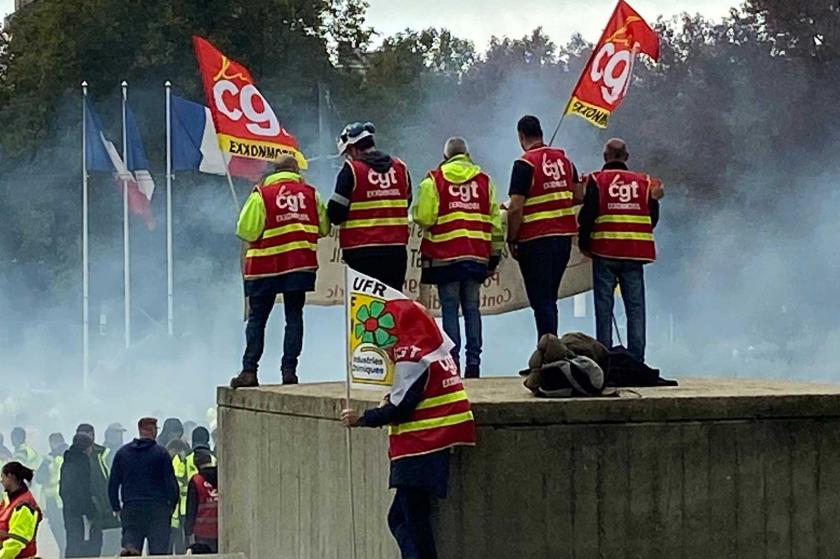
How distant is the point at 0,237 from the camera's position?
45.7 m

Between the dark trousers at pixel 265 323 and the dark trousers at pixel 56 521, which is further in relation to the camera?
the dark trousers at pixel 56 521

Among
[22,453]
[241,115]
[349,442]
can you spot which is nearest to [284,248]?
[349,442]

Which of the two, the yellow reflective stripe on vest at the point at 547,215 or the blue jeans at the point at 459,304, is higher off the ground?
the yellow reflective stripe on vest at the point at 547,215

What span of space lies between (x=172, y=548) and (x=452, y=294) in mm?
6603

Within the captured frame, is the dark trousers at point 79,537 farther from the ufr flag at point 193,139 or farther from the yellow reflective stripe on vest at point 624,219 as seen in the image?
the ufr flag at point 193,139

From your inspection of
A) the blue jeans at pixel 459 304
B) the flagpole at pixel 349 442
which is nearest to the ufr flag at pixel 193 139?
the blue jeans at pixel 459 304

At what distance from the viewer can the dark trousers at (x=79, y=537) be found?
60.8ft

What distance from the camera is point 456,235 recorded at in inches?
470

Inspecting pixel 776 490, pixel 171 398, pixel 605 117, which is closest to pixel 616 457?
pixel 776 490

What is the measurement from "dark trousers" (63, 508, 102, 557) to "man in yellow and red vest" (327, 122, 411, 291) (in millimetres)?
7880

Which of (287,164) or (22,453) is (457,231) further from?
(22,453)

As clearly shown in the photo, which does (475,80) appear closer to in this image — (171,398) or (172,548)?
(171,398)

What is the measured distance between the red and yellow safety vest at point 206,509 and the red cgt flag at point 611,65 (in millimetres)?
4993

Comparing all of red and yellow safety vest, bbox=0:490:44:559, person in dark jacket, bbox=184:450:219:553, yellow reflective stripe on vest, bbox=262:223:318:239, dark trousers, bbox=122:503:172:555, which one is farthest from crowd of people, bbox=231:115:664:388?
dark trousers, bbox=122:503:172:555
